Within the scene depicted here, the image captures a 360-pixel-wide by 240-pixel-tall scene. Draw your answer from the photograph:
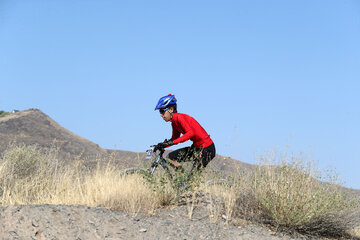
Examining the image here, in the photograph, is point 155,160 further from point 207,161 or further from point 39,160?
point 39,160

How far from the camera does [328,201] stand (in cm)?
759

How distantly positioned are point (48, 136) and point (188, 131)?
22.4 meters

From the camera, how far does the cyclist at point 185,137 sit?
7988mm

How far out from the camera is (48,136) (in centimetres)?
2839

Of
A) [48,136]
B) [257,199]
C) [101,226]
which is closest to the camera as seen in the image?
[101,226]

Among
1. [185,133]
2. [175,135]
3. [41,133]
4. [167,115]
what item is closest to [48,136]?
[41,133]

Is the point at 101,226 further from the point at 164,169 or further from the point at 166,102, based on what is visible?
the point at 166,102

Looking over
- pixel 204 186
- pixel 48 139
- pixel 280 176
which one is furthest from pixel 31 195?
pixel 48 139

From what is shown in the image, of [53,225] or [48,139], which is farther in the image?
[48,139]

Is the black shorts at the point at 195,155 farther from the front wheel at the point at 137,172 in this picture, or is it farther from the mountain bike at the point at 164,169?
the front wheel at the point at 137,172

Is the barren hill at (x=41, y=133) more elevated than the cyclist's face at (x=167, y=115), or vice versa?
the barren hill at (x=41, y=133)

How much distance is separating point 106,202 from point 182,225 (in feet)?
5.14

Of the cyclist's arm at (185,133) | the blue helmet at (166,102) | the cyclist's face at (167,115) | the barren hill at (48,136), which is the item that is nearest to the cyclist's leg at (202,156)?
the cyclist's arm at (185,133)

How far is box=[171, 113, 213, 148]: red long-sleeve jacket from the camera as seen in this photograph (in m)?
7.93
